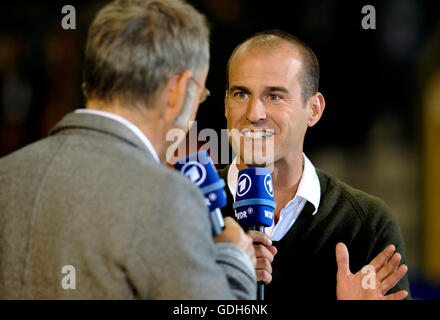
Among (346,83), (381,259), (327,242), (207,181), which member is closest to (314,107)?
(327,242)

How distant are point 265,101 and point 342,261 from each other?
522 mm

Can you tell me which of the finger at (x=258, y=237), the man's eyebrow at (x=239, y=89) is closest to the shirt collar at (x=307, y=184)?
the man's eyebrow at (x=239, y=89)

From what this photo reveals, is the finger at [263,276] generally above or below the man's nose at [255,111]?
below

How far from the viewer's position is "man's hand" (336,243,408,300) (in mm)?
1666

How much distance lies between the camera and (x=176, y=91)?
1222 millimetres

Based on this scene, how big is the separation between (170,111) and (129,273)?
337 mm

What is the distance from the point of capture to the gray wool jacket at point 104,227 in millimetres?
1052

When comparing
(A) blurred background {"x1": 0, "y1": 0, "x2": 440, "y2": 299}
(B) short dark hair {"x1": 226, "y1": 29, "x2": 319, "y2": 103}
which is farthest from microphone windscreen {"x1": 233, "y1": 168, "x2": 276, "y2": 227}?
(A) blurred background {"x1": 0, "y1": 0, "x2": 440, "y2": 299}

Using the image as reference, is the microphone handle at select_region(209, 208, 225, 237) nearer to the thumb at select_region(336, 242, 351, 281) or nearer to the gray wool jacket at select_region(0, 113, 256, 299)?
the gray wool jacket at select_region(0, 113, 256, 299)

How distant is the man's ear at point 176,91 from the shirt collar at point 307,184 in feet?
2.55

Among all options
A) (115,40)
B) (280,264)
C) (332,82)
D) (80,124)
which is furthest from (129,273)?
(332,82)

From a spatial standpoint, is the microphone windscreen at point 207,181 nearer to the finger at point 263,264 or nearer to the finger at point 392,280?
the finger at point 263,264

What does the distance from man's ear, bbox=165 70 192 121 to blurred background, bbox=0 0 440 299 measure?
8.14ft

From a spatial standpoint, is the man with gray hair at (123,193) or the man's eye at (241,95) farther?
the man's eye at (241,95)
